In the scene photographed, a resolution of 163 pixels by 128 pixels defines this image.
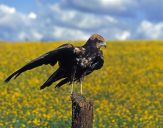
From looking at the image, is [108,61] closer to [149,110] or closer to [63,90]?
[63,90]

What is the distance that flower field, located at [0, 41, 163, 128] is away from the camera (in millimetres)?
12461

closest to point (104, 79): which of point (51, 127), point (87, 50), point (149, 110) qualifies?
point (149, 110)

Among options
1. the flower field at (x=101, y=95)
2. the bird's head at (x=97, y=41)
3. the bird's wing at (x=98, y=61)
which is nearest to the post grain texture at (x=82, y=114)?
the bird's wing at (x=98, y=61)

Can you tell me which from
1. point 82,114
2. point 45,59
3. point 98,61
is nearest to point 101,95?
point 98,61

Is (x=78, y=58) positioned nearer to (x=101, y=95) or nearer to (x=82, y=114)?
(x=82, y=114)

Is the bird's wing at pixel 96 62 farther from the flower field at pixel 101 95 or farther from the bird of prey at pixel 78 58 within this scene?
the flower field at pixel 101 95

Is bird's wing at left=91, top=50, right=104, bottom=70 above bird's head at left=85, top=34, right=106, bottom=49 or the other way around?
the other way around

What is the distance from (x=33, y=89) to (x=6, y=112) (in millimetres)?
4743

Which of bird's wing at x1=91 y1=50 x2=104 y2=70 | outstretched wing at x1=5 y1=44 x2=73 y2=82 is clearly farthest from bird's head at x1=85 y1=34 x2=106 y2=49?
outstretched wing at x1=5 y1=44 x2=73 y2=82

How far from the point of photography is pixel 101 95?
690 inches

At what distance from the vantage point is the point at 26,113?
13.1 meters

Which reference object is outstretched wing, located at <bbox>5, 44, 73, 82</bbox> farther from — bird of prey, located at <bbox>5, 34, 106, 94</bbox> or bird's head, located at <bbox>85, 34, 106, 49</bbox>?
bird's head, located at <bbox>85, 34, 106, 49</bbox>

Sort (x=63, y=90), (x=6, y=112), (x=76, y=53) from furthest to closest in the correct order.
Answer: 1. (x=63, y=90)
2. (x=6, y=112)
3. (x=76, y=53)

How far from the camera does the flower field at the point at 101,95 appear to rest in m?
12.5
